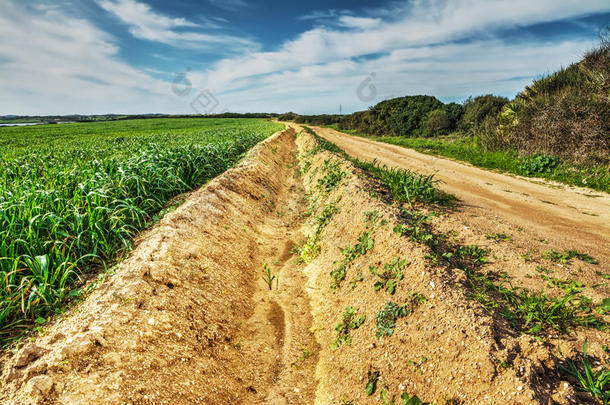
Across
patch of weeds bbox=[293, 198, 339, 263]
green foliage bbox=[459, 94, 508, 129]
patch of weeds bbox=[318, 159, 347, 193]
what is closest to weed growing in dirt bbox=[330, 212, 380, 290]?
patch of weeds bbox=[293, 198, 339, 263]

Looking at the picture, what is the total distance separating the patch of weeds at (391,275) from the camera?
3373 mm

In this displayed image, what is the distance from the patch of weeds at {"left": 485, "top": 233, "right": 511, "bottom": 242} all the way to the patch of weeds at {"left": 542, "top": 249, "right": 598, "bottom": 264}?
0.52 m

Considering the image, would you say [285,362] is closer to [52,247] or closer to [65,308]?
[65,308]

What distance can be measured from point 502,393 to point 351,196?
13.5 feet

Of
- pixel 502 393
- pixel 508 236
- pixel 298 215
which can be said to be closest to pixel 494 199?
pixel 508 236

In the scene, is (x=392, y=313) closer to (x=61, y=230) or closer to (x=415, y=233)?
(x=415, y=233)

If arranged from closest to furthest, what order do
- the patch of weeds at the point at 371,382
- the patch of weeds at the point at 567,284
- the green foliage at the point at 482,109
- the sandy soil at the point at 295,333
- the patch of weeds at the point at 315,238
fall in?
the sandy soil at the point at 295,333
the patch of weeds at the point at 371,382
the patch of weeds at the point at 567,284
the patch of weeds at the point at 315,238
the green foliage at the point at 482,109

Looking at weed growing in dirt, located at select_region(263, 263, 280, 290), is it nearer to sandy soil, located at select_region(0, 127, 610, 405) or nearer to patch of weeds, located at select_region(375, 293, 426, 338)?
sandy soil, located at select_region(0, 127, 610, 405)

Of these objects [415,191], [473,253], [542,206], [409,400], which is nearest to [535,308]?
[473,253]

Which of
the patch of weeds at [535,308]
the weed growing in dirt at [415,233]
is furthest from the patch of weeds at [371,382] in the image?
the weed growing in dirt at [415,233]

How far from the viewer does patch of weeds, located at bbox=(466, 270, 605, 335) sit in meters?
2.67

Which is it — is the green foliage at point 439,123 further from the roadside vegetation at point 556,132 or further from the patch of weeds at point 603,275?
the patch of weeds at point 603,275

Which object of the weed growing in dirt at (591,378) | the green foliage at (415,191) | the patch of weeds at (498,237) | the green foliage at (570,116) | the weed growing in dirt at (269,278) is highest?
the green foliage at (570,116)

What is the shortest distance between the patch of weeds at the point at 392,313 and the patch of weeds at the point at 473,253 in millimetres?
1365
